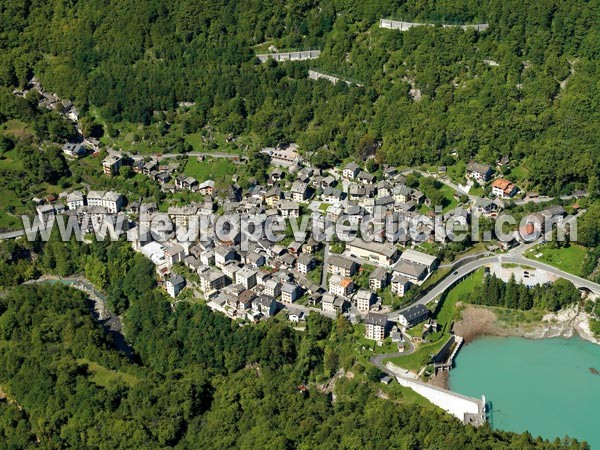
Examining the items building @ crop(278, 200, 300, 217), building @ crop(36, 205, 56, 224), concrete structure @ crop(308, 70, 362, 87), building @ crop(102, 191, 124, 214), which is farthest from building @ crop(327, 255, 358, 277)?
building @ crop(36, 205, 56, 224)

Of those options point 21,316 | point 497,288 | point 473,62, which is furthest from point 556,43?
point 21,316

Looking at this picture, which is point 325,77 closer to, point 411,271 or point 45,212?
point 411,271

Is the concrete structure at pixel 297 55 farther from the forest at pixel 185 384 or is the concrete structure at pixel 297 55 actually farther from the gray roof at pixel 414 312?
the gray roof at pixel 414 312

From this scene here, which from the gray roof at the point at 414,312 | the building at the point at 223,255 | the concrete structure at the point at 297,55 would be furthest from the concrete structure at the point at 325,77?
the gray roof at the point at 414,312

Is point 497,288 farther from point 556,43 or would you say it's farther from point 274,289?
point 556,43

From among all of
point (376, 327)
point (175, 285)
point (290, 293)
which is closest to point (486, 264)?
point (376, 327)

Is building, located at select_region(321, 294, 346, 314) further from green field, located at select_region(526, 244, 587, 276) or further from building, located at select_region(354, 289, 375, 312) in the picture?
green field, located at select_region(526, 244, 587, 276)

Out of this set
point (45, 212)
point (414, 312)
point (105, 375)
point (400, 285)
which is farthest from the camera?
point (45, 212)
